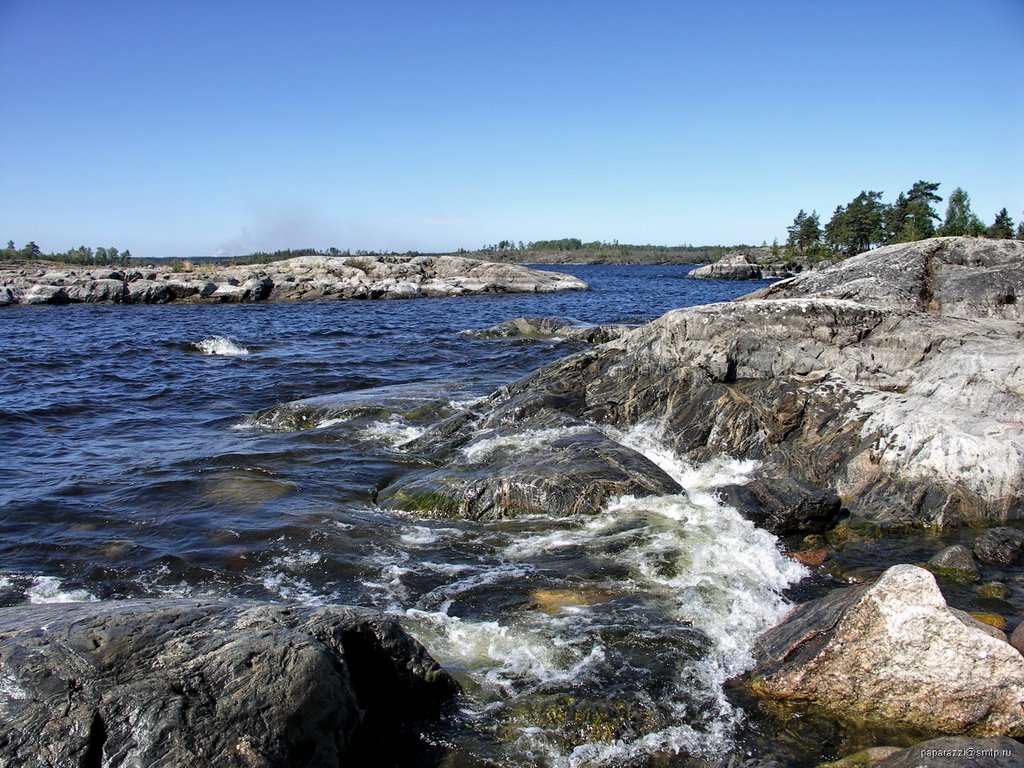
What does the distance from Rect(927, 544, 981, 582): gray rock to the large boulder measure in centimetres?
290

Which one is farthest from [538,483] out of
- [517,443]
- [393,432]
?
[393,432]

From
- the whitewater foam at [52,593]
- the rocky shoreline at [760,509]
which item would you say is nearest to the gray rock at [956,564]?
the rocky shoreline at [760,509]

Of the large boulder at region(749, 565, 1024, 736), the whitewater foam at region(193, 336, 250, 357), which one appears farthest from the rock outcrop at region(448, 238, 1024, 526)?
the whitewater foam at region(193, 336, 250, 357)

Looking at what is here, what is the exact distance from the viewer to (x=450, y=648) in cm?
743

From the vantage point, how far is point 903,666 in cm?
606

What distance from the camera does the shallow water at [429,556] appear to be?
6.27 m

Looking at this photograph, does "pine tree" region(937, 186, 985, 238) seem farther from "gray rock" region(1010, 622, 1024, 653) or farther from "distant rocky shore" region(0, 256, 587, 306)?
"gray rock" region(1010, 622, 1024, 653)

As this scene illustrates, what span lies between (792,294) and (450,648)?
13758 mm

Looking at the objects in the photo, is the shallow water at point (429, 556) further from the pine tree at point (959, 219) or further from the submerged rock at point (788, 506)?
the pine tree at point (959, 219)

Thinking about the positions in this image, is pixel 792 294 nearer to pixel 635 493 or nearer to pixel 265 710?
pixel 635 493

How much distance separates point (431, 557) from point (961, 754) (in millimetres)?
6920

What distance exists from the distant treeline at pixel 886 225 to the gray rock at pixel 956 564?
5048 cm

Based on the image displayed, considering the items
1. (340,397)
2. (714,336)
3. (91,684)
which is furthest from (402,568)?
(340,397)

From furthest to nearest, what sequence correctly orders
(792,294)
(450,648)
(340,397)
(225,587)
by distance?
(340,397) < (792,294) < (225,587) < (450,648)
